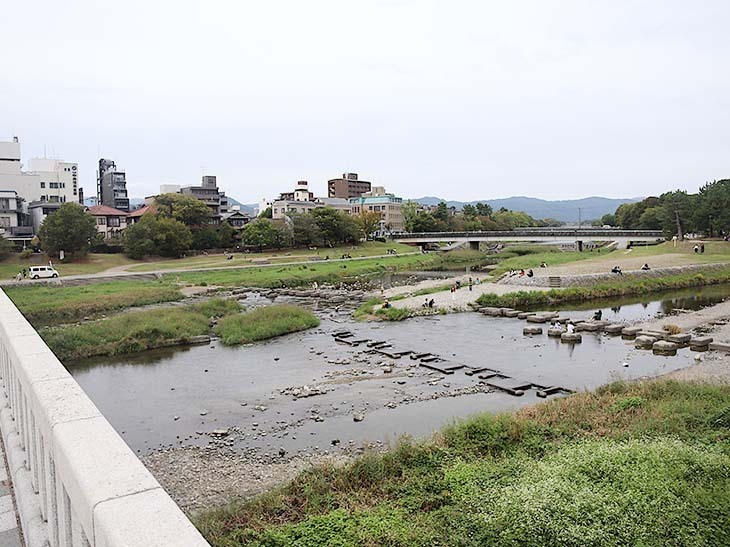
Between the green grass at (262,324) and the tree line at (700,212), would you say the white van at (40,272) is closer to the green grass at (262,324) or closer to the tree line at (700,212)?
the green grass at (262,324)

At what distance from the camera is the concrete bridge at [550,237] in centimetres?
7212


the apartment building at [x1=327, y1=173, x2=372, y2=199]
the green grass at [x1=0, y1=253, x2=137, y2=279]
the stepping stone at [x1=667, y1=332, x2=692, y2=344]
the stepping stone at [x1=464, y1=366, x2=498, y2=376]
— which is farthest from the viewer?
the apartment building at [x1=327, y1=173, x2=372, y2=199]

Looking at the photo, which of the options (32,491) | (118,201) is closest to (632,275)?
(32,491)

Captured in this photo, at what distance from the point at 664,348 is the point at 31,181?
74.2m

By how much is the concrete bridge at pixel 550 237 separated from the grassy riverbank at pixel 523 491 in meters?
64.1

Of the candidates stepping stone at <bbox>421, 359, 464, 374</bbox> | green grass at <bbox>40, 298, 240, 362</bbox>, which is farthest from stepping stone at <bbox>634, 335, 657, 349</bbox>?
green grass at <bbox>40, 298, 240, 362</bbox>

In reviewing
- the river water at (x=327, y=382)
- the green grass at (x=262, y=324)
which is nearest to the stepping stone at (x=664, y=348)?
the river water at (x=327, y=382)

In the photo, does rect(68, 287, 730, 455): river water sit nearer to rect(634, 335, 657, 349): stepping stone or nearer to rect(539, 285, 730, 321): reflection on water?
rect(634, 335, 657, 349): stepping stone

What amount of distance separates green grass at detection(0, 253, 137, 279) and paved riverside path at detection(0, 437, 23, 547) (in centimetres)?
4690

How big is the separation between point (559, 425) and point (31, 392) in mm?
11337

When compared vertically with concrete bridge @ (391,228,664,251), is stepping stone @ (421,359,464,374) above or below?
below

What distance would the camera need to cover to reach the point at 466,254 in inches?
2908

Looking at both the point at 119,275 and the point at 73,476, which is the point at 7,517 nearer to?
the point at 73,476

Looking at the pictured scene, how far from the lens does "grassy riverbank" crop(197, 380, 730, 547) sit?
7.93 metres
